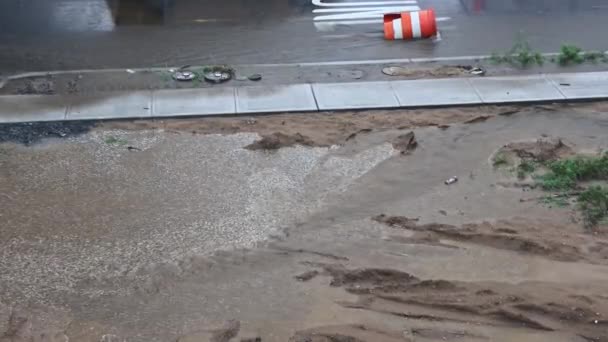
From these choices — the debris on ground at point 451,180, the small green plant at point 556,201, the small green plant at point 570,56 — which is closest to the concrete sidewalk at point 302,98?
the small green plant at point 570,56

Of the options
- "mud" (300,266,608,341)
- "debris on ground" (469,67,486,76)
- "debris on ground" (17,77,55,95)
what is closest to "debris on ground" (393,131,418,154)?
"debris on ground" (469,67,486,76)

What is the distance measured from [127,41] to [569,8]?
8638mm

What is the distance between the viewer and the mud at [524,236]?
27.1 feet

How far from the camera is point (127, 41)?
1413cm

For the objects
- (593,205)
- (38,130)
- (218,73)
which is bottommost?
(593,205)

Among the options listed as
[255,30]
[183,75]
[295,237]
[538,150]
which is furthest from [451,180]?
[255,30]

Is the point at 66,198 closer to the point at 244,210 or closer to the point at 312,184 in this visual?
the point at 244,210

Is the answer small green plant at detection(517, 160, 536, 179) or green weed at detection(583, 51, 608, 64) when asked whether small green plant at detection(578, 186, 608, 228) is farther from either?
green weed at detection(583, 51, 608, 64)

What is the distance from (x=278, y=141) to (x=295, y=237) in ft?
7.48

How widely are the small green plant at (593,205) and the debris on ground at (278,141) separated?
351 cm

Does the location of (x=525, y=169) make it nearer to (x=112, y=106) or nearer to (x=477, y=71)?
(x=477, y=71)

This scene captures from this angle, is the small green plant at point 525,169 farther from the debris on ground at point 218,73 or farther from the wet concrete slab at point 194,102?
the debris on ground at point 218,73

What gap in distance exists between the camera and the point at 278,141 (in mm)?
10633

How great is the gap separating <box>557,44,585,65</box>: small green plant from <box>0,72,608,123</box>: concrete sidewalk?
2.14 feet
